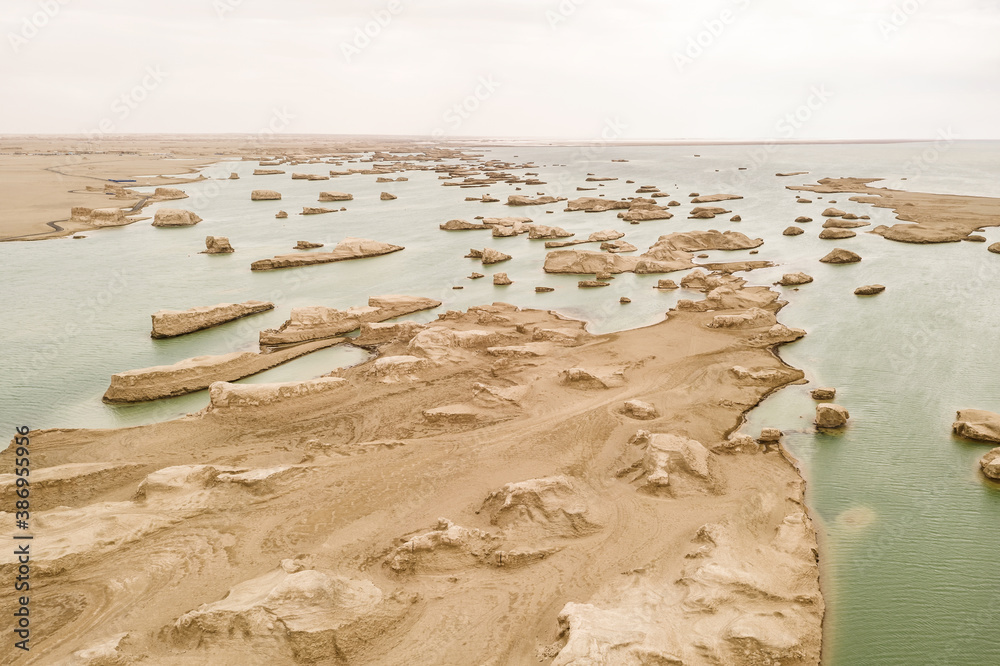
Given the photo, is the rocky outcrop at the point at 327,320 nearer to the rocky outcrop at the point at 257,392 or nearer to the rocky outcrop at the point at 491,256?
the rocky outcrop at the point at 257,392

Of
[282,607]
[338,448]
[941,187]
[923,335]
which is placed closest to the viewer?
[282,607]

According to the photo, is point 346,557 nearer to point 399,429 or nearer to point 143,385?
point 399,429

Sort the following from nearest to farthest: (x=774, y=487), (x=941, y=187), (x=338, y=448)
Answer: (x=774, y=487)
(x=338, y=448)
(x=941, y=187)

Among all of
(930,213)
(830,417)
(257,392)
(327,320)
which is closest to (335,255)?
(327,320)

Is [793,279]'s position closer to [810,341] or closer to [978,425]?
[810,341]

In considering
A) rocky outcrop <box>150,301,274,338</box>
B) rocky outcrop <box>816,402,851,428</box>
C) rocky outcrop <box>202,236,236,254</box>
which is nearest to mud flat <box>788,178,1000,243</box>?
rocky outcrop <box>816,402,851,428</box>

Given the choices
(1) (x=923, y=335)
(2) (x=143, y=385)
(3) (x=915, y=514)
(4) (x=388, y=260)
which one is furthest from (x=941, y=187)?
(2) (x=143, y=385)

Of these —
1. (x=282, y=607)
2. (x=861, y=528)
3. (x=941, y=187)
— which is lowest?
(x=861, y=528)
